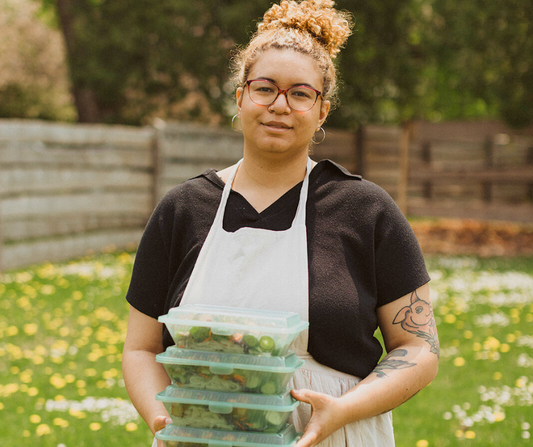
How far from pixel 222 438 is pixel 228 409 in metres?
0.07

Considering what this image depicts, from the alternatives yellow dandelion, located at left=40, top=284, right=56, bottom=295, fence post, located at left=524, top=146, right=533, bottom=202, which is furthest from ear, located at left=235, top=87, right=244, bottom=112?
fence post, located at left=524, top=146, right=533, bottom=202

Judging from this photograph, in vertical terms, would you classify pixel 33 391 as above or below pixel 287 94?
below

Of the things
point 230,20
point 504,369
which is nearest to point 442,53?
point 230,20

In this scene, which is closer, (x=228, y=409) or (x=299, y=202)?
(x=228, y=409)

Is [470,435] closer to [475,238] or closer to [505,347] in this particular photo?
[505,347]

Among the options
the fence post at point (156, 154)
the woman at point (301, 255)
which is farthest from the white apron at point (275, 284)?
the fence post at point (156, 154)

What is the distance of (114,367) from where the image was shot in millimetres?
5355

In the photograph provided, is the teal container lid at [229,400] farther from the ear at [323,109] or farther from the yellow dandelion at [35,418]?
the yellow dandelion at [35,418]

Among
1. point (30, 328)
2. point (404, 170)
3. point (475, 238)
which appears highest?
point (30, 328)

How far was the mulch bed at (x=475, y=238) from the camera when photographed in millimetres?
11930

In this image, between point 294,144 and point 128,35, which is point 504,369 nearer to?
point 294,144

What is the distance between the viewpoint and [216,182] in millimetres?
2027

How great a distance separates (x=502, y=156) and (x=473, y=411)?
33.3 ft

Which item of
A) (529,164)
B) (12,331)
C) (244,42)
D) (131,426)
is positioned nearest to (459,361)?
(131,426)
